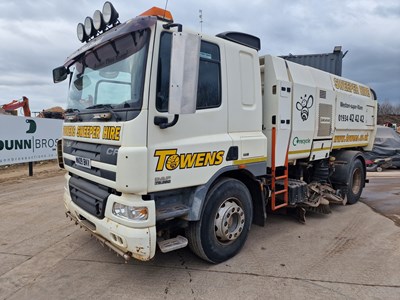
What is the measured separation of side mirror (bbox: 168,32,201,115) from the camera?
2.79 metres

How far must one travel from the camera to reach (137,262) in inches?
150

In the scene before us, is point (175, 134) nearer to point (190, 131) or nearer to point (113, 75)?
point (190, 131)

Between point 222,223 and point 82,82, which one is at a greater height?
point 82,82

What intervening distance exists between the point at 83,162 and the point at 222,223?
1.78m

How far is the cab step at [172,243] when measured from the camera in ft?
10.5

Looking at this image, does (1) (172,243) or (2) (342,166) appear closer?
(1) (172,243)

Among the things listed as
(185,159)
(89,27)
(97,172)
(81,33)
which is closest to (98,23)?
(89,27)

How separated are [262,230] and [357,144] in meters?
3.47

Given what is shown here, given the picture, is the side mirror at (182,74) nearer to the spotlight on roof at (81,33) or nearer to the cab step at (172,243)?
the cab step at (172,243)

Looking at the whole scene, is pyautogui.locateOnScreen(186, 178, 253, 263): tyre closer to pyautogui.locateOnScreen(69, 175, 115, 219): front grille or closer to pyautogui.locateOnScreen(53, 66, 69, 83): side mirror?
pyautogui.locateOnScreen(69, 175, 115, 219): front grille

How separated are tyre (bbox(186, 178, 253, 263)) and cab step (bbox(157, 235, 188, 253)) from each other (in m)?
0.17

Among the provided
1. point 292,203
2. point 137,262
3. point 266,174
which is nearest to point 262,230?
point 292,203

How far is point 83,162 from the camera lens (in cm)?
362

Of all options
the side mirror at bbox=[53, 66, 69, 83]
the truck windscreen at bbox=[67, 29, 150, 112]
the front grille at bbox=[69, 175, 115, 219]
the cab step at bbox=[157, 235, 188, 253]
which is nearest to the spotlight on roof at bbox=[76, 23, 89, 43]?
the truck windscreen at bbox=[67, 29, 150, 112]
